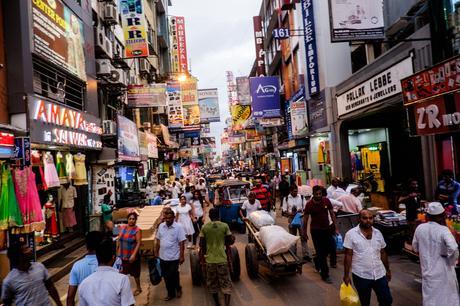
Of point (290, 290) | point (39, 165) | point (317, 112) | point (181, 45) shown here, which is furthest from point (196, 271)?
point (181, 45)

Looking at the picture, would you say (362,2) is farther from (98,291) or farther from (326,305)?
(98,291)

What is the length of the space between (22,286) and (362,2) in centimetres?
1223

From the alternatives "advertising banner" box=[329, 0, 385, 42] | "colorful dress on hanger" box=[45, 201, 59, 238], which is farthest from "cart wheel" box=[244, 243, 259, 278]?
"advertising banner" box=[329, 0, 385, 42]

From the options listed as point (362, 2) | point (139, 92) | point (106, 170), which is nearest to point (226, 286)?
point (362, 2)

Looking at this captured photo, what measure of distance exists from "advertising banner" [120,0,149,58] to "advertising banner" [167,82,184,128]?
12271 millimetres

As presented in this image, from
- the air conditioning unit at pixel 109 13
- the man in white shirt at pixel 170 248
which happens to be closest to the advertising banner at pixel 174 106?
the air conditioning unit at pixel 109 13

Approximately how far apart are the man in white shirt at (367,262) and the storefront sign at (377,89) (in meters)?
8.15

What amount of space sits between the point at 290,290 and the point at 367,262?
2712 mm

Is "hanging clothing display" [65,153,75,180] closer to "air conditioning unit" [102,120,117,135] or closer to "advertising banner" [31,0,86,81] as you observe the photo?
"advertising banner" [31,0,86,81]

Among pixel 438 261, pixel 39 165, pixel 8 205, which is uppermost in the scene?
pixel 39 165

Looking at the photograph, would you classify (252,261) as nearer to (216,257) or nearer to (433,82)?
(216,257)

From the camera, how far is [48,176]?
10.7m

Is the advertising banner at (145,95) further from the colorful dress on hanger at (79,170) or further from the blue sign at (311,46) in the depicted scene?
the colorful dress on hanger at (79,170)

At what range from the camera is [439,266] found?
16.4 feet
